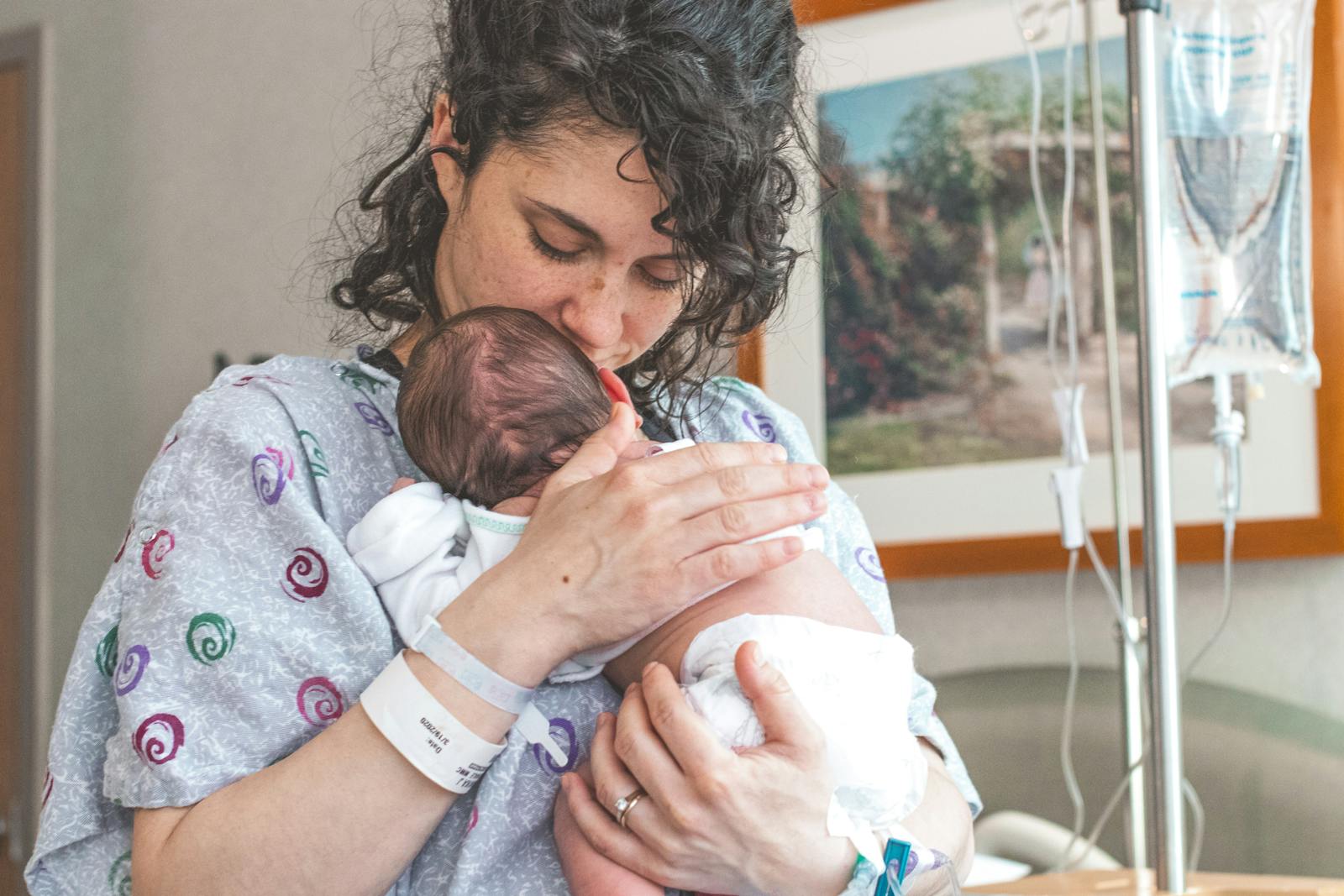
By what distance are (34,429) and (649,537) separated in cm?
256

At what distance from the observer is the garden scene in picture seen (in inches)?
81.8

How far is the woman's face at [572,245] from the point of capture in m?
1.09

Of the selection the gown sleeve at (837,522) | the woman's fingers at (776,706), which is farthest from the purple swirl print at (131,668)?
the gown sleeve at (837,522)

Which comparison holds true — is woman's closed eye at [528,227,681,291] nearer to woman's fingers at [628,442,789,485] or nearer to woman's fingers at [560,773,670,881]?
woman's fingers at [628,442,789,485]

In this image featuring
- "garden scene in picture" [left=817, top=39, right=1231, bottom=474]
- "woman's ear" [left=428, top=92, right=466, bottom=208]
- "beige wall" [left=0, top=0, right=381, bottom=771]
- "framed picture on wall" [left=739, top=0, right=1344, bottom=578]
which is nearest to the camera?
"woman's ear" [left=428, top=92, right=466, bottom=208]

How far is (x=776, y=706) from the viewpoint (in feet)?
3.05

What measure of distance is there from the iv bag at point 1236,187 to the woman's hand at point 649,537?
0.89 metres

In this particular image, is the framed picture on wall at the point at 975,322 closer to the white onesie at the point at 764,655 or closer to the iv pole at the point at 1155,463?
the iv pole at the point at 1155,463

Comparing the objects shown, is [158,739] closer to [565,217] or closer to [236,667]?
[236,667]

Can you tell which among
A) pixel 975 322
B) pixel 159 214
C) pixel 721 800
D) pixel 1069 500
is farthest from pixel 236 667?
pixel 159 214

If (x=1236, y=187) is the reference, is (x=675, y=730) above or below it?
below

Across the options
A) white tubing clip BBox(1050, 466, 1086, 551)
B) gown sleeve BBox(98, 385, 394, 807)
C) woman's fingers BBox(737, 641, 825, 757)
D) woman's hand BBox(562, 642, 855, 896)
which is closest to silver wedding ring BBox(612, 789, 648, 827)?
woman's hand BBox(562, 642, 855, 896)

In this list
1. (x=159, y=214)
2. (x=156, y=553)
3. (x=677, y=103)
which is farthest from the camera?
(x=159, y=214)

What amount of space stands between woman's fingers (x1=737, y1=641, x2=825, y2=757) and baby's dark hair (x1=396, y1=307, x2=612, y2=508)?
26 centimetres
